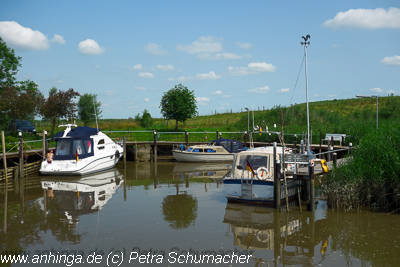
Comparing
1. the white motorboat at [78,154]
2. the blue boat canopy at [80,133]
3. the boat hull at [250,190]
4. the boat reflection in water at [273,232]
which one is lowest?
the boat reflection in water at [273,232]

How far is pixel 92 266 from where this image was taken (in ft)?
33.7

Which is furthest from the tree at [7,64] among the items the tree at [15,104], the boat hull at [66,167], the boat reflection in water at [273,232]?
the boat reflection in water at [273,232]

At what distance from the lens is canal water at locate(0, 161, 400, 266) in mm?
10797

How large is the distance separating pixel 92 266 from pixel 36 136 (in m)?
29.1

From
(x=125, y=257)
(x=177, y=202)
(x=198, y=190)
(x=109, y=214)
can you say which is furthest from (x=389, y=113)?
(x=125, y=257)

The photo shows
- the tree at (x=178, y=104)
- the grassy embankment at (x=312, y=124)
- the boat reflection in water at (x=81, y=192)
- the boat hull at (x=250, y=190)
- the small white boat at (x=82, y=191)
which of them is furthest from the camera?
the tree at (x=178, y=104)

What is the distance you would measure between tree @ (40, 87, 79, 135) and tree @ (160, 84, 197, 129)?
10.0m

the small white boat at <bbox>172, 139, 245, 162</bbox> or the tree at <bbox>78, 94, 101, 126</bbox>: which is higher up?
the tree at <bbox>78, 94, 101, 126</bbox>

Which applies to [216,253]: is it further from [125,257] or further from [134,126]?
[134,126]

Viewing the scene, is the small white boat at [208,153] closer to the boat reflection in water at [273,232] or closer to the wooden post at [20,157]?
the wooden post at [20,157]

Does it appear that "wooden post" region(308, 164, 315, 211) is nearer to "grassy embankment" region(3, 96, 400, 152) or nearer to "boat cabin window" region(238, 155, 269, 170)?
"boat cabin window" region(238, 155, 269, 170)

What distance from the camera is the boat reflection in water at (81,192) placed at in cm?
1697

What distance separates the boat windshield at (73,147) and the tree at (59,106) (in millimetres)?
12050

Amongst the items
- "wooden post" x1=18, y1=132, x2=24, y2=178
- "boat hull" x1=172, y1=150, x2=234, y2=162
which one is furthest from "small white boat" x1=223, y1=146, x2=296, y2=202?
"wooden post" x1=18, y1=132, x2=24, y2=178
